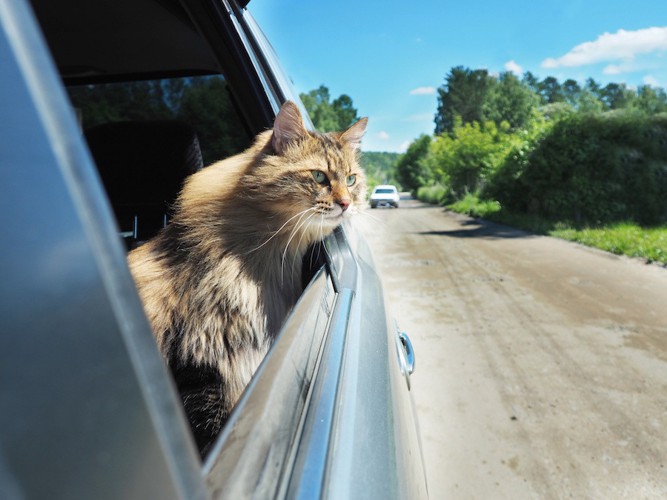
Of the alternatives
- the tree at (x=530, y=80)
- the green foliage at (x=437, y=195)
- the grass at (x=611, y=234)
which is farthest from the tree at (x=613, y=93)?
the grass at (x=611, y=234)

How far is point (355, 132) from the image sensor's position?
2.52 metres

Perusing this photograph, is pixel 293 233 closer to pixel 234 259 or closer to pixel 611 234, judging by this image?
pixel 234 259

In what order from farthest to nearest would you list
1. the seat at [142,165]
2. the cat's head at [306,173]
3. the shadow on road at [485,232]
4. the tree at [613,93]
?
the tree at [613,93]
the shadow on road at [485,232]
the seat at [142,165]
the cat's head at [306,173]

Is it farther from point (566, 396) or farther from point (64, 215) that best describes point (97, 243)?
point (566, 396)

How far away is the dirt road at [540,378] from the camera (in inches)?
123

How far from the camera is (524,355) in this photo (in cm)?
516

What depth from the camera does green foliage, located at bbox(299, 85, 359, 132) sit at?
39.8 m

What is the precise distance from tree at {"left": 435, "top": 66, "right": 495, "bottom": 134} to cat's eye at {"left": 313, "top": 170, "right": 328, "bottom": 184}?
71554 millimetres

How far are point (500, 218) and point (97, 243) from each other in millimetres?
20448

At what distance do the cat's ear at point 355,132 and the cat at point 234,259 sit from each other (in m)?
0.27

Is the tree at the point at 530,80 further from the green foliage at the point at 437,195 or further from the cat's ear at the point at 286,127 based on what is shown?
the cat's ear at the point at 286,127

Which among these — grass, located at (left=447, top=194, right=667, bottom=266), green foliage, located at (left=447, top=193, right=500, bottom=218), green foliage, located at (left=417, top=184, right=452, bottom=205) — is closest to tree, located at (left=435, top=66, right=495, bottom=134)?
green foliage, located at (left=417, top=184, right=452, bottom=205)

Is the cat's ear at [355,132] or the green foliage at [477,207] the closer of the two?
the cat's ear at [355,132]

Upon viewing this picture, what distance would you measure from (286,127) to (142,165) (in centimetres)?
118
